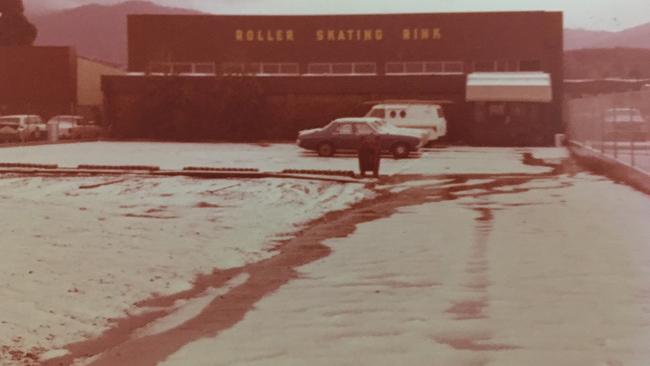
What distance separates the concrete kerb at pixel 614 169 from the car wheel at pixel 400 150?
5864mm

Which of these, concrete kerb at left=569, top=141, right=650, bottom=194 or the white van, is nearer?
concrete kerb at left=569, top=141, right=650, bottom=194

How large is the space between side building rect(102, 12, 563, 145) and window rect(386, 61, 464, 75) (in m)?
0.09

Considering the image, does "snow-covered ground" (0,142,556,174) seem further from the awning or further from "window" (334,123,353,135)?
the awning

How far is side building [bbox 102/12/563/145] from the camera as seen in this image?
5353cm

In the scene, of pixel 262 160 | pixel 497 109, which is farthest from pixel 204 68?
pixel 262 160

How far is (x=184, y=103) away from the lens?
56.3 m

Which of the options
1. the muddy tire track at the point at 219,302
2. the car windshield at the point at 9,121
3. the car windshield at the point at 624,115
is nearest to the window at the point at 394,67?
the car windshield at the point at 9,121

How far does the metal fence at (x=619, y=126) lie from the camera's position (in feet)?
81.6

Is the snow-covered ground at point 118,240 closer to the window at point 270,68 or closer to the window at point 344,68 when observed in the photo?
the window at point 344,68

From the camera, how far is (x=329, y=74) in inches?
2255

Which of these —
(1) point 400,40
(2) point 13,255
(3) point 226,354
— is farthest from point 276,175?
(1) point 400,40

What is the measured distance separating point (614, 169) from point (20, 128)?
111 feet

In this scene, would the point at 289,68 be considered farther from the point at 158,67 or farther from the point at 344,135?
the point at 344,135

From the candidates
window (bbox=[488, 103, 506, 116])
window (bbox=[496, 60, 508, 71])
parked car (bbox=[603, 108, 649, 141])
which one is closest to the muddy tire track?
parked car (bbox=[603, 108, 649, 141])
